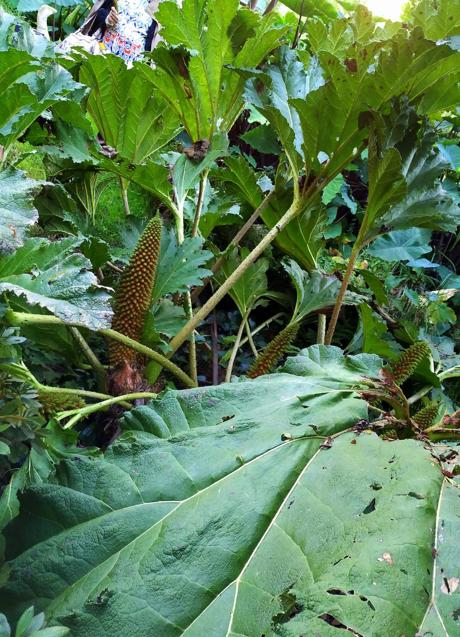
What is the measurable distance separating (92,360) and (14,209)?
56 centimetres

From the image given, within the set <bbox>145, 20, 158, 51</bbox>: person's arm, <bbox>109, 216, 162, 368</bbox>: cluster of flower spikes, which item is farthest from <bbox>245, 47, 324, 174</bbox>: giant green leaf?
<bbox>145, 20, 158, 51</bbox>: person's arm

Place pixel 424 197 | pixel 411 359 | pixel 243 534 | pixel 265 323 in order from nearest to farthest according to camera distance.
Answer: pixel 243 534 < pixel 424 197 < pixel 411 359 < pixel 265 323

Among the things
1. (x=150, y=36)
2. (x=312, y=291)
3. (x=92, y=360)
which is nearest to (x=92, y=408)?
(x=92, y=360)

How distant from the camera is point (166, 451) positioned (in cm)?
75

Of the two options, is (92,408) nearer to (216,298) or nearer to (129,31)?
(216,298)

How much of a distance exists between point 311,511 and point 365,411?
235 millimetres

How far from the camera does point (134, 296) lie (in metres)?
1.17

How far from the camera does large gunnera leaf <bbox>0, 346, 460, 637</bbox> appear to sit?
1.79 ft

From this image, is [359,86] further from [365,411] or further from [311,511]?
[311,511]

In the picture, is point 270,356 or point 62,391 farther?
point 270,356

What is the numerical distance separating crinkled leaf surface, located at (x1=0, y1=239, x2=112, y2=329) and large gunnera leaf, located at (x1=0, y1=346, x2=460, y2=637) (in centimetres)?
19

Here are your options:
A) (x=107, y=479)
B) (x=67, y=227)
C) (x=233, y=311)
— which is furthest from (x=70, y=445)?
(x=233, y=311)

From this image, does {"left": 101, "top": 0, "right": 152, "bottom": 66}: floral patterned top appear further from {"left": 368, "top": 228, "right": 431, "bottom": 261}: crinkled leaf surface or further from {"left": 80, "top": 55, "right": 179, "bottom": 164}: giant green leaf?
{"left": 368, "top": 228, "right": 431, "bottom": 261}: crinkled leaf surface

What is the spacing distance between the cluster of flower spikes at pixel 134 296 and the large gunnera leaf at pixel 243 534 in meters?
0.36
